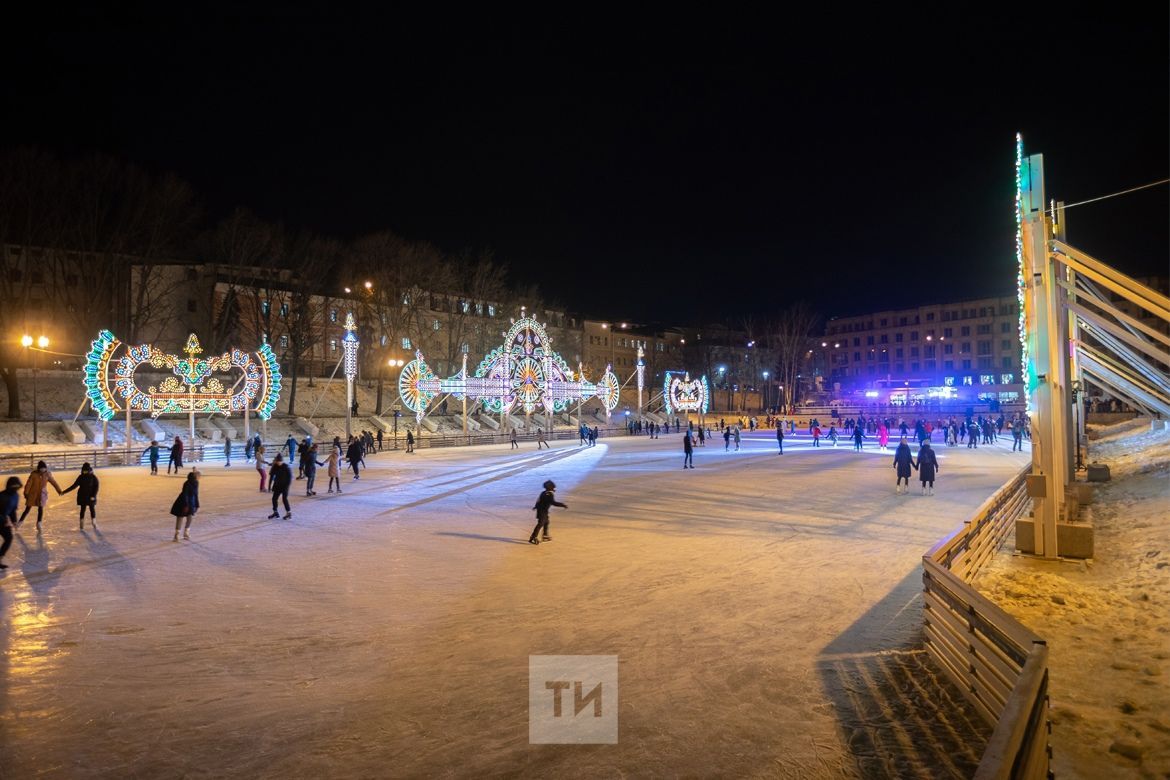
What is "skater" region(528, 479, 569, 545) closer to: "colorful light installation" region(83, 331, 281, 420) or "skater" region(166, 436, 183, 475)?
"skater" region(166, 436, 183, 475)

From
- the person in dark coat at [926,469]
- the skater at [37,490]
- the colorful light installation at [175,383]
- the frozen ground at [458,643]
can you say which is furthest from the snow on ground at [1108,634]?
the colorful light installation at [175,383]

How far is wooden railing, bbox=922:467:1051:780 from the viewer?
2896 millimetres

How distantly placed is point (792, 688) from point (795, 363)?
77708 mm

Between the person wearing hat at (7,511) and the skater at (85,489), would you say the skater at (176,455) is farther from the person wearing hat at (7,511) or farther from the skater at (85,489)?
the person wearing hat at (7,511)

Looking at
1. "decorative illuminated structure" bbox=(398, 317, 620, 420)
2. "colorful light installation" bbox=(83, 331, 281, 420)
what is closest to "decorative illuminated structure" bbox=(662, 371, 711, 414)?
"decorative illuminated structure" bbox=(398, 317, 620, 420)

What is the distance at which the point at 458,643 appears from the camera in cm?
671

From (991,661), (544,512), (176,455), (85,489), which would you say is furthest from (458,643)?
(176,455)

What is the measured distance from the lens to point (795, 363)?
261 ft

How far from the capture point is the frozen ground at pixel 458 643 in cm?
454

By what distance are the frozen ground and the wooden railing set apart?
12.4 inches

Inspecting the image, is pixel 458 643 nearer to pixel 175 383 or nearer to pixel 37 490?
pixel 37 490

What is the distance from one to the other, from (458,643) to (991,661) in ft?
15.1

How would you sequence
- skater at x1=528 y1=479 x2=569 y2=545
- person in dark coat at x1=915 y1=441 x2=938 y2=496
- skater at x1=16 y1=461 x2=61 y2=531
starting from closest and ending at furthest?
1. skater at x1=528 y1=479 x2=569 y2=545
2. skater at x1=16 y1=461 x2=61 y2=531
3. person in dark coat at x1=915 y1=441 x2=938 y2=496

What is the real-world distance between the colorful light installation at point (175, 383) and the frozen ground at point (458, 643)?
1748cm
